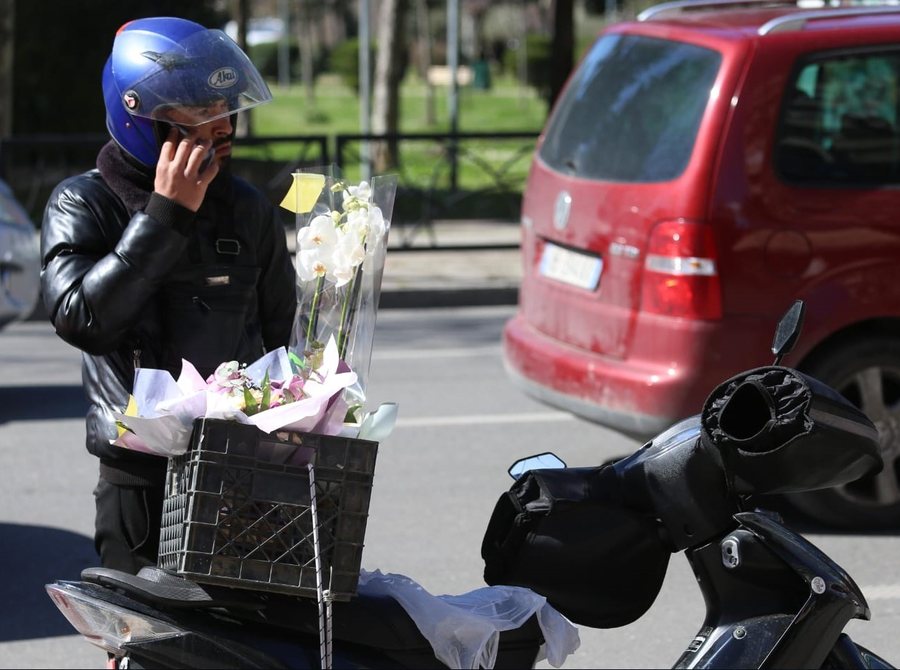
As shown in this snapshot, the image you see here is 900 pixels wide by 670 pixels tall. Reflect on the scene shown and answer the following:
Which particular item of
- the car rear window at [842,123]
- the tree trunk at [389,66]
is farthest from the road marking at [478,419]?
the tree trunk at [389,66]

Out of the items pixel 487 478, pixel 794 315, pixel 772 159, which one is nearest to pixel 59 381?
pixel 487 478

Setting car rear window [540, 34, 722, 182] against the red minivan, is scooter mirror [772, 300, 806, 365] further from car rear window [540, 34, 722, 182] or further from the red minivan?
car rear window [540, 34, 722, 182]

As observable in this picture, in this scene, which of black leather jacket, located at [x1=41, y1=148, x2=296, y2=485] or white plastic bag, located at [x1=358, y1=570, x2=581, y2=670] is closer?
white plastic bag, located at [x1=358, y1=570, x2=581, y2=670]

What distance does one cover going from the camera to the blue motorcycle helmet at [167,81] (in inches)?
97.4

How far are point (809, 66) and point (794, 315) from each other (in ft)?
10.6

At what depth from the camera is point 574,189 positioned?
18.5 ft

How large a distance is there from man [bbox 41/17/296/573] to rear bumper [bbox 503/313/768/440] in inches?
96.7

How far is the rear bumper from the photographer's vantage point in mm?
4992

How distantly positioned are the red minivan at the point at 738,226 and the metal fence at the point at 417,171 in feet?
21.8

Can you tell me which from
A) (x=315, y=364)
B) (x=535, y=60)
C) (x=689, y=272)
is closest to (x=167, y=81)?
(x=315, y=364)

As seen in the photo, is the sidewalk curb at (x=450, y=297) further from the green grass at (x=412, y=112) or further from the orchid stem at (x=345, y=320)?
the green grass at (x=412, y=112)

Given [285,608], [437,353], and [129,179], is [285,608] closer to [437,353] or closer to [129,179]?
[129,179]

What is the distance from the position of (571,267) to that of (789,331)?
3368 millimetres

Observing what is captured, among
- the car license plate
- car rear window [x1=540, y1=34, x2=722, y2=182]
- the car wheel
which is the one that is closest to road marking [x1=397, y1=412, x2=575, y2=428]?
the car license plate
